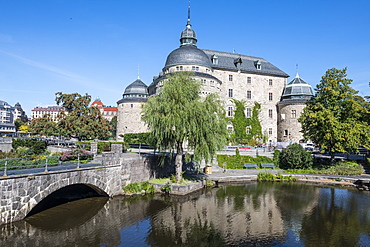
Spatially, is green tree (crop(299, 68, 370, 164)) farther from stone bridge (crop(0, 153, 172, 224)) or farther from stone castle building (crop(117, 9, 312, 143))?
stone bridge (crop(0, 153, 172, 224))

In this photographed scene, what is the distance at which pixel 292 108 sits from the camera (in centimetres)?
4094

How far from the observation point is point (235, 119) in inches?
1591

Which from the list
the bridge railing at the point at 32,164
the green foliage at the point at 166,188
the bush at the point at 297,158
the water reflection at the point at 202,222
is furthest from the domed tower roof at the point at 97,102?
the water reflection at the point at 202,222

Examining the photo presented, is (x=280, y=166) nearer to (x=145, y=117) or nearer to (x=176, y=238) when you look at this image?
(x=145, y=117)

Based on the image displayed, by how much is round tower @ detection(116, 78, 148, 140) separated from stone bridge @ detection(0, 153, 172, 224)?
23167 millimetres

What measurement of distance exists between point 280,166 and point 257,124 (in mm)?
Answer: 14441

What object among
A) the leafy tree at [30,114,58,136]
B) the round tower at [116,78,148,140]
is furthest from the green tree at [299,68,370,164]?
the leafy tree at [30,114,58,136]

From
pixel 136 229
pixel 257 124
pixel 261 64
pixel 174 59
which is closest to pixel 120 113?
pixel 174 59

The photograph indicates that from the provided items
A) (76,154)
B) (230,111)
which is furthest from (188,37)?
(76,154)

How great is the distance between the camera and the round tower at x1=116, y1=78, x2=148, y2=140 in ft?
142

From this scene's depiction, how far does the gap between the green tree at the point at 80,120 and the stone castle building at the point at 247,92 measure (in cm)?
1000

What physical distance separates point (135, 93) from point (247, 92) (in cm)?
1977

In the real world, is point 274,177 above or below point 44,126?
below

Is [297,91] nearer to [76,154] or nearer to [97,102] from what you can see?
[76,154]
